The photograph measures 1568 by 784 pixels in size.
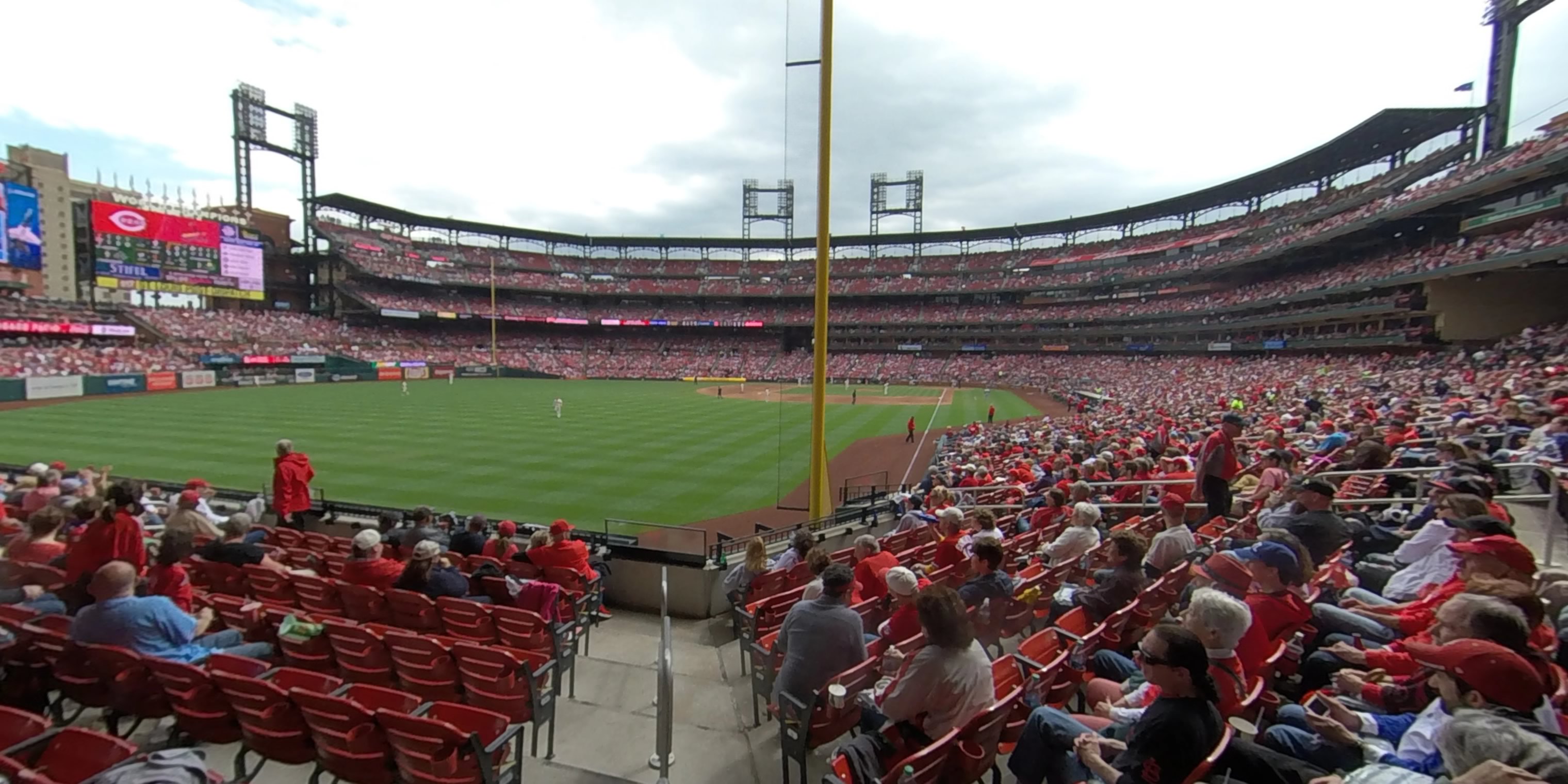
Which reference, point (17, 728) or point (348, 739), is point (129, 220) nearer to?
point (17, 728)

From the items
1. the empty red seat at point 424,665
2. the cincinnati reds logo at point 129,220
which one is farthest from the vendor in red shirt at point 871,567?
the cincinnati reds logo at point 129,220

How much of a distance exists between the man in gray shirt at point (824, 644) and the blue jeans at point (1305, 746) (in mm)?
2140

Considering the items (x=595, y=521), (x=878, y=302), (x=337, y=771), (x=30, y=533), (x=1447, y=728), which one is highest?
(x=878, y=302)

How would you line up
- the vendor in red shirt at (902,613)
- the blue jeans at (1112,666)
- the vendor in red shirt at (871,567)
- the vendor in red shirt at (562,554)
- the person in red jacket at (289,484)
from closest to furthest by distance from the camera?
the blue jeans at (1112,666)
the vendor in red shirt at (902,613)
the vendor in red shirt at (871,567)
the vendor in red shirt at (562,554)
the person in red jacket at (289,484)

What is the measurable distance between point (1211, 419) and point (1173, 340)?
1831 inches

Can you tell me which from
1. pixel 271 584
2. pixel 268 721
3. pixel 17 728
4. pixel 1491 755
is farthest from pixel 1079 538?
pixel 271 584

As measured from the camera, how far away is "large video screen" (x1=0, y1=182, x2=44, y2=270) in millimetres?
41906

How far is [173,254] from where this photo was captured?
165ft

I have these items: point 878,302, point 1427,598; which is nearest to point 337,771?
point 1427,598

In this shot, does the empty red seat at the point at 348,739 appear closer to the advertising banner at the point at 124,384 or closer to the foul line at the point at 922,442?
the foul line at the point at 922,442

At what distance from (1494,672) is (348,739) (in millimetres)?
5326

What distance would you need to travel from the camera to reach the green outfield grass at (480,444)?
16.0 m

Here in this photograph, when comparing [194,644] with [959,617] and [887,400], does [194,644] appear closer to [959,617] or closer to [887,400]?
[959,617]

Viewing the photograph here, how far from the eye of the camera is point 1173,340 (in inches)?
2255
